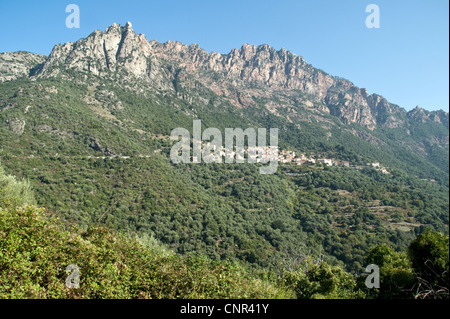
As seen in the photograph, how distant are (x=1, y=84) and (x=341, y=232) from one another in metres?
92.8

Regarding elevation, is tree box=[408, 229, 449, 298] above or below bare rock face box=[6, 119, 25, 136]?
below

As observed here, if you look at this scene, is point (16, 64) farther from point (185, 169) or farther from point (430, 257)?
point (430, 257)

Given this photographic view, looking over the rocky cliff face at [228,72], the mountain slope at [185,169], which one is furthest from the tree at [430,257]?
the rocky cliff face at [228,72]

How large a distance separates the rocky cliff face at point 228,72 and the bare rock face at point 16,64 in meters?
1.07

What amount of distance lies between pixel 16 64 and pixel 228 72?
4775 inches

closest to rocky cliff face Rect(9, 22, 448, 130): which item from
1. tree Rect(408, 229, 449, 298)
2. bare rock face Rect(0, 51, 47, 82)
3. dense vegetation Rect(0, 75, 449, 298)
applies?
bare rock face Rect(0, 51, 47, 82)

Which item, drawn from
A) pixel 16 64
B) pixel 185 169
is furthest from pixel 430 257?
pixel 16 64

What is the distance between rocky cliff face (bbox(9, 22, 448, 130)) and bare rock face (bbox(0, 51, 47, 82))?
1.07m

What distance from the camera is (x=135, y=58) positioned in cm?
9619

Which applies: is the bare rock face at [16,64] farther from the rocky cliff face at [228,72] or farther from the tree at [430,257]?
the tree at [430,257]

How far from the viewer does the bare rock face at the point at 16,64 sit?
7281 centimetres

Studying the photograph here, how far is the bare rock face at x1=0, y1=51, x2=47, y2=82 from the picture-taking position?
7281cm

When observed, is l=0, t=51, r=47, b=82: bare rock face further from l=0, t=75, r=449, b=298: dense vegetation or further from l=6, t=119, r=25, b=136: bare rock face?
l=6, t=119, r=25, b=136: bare rock face

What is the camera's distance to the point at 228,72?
564ft
